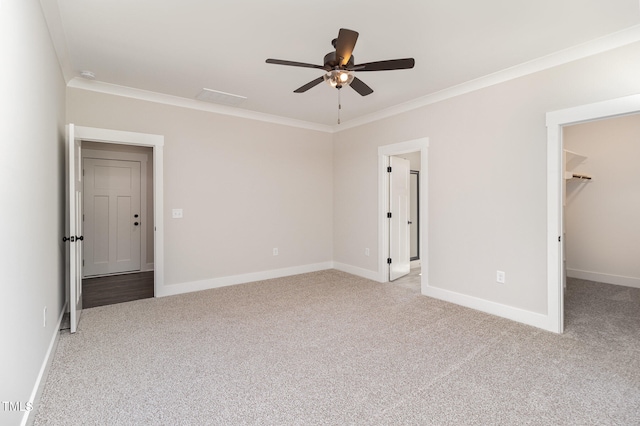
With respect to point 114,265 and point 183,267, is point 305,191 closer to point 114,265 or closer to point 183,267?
point 183,267

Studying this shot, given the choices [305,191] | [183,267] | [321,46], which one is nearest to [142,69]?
[321,46]

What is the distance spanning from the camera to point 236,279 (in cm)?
486

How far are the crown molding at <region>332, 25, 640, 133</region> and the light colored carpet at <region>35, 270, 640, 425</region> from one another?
2.56m

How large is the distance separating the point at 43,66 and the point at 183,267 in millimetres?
2735

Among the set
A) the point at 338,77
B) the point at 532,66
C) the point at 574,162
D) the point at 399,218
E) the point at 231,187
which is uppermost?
the point at 532,66

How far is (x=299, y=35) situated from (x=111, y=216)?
4806mm

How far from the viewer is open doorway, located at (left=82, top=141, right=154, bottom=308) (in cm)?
536

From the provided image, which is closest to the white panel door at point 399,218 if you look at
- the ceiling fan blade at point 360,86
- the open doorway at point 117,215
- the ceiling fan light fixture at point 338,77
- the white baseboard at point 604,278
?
the ceiling fan blade at point 360,86

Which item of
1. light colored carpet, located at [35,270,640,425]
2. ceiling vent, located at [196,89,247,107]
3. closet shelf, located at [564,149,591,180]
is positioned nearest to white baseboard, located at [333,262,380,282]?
light colored carpet, located at [35,270,640,425]

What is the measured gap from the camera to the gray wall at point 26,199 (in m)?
1.51

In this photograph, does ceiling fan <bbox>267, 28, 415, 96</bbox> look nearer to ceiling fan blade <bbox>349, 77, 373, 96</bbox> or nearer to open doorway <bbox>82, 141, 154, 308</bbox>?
ceiling fan blade <bbox>349, 77, 373, 96</bbox>

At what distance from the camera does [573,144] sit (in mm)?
5246

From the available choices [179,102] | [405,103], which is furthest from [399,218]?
[179,102]

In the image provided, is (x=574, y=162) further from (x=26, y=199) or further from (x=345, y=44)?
(x=26, y=199)
